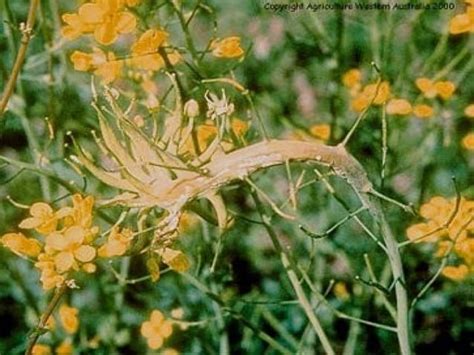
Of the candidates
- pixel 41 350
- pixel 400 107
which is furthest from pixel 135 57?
pixel 41 350

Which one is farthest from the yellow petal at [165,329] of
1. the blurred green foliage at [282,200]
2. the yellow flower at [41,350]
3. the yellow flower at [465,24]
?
the yellow flower at [465,24]

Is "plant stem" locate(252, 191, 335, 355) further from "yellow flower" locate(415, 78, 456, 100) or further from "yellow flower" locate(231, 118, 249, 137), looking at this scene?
"yellow flower" locate(415, 78, 456, 100)

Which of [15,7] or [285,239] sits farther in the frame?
[15,7]

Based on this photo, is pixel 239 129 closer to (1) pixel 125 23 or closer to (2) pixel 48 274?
(1) pixel 125 23

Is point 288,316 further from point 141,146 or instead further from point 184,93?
point 141,146

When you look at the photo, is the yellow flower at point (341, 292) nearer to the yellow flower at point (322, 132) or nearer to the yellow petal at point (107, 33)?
the yellow flower at point (322, 132)

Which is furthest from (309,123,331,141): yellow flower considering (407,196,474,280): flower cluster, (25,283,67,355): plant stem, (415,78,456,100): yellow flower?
(25,283,67,355): plant stem

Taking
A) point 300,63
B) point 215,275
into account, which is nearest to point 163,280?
point 215,275
